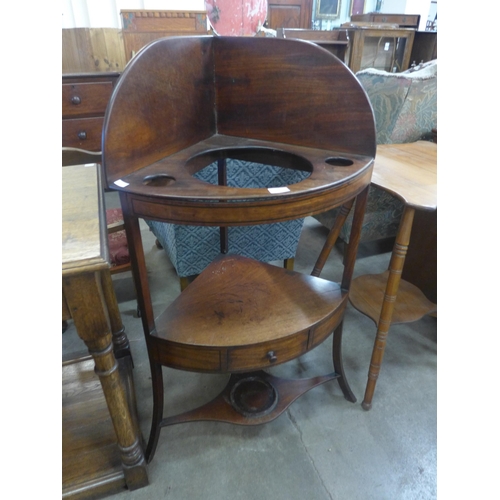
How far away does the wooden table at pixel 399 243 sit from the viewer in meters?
0.94

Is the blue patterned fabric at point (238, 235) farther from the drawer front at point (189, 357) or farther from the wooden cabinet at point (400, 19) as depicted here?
the wooden cabinet at point (400, 19)

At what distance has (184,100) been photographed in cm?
88

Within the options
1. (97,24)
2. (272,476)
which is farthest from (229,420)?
(97,24)

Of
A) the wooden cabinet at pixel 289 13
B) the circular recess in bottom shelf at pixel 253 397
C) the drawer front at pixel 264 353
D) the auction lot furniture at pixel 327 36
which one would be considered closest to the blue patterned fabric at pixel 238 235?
the circular recess in bottom shelf at pixel 253 397

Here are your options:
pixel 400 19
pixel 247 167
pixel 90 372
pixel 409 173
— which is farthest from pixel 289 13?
pixel 90 372

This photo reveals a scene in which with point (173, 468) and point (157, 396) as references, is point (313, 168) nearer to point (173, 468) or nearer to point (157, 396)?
point (157, 396)

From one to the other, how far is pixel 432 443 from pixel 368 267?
3.22 feet

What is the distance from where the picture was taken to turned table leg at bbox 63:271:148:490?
62cm

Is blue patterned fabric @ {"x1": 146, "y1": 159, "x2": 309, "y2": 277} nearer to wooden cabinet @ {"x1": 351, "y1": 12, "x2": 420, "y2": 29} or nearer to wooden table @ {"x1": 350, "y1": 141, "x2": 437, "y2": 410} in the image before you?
wooden table @ {"x1": 350, "y1": 141, "x2": 437, "y2": 410}

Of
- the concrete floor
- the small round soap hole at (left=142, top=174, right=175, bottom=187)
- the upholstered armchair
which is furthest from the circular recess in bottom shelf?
the upholstered armchair

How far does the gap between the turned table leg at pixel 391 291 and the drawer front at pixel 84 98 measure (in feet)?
6.54

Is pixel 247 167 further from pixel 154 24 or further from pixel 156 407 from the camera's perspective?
pixel 154 24

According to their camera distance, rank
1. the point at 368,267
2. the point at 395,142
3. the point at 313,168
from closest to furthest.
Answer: the point at 313,168
the point at 395,142
the point at 368,267
